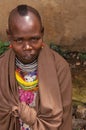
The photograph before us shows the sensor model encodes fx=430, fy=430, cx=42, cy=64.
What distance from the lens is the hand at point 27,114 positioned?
3.26 m

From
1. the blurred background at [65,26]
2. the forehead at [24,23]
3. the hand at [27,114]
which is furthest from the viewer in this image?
the blurred background at [65,26]

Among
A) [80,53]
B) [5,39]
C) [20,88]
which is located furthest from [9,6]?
[20,88]

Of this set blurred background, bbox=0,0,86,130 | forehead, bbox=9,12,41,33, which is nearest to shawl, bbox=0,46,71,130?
forehead, bbox=9,12,41,33

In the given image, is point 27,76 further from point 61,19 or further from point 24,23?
point 61,19

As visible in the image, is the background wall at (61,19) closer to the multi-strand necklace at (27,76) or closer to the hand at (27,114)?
the multi-strand necklace at (27,76)

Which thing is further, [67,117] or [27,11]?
[67,117]

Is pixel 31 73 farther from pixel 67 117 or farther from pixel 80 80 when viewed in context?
pixel 80 80

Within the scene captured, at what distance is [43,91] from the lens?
10.8 ft

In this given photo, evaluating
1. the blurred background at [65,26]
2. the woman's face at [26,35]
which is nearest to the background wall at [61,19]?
the blurred background at [65,26]

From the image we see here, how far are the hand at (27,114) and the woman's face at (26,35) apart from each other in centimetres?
39

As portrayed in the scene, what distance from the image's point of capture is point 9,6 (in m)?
5.88

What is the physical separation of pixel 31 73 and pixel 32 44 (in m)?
0.30

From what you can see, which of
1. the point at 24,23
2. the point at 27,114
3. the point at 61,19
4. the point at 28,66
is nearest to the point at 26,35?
the point at 24,23

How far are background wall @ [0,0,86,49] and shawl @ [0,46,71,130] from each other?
2.58m
